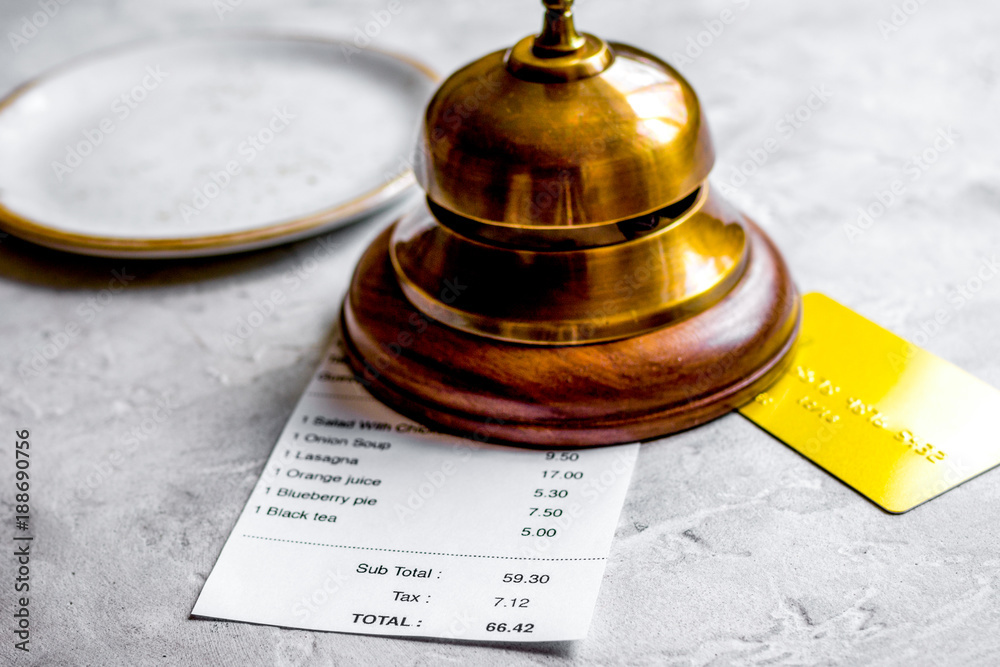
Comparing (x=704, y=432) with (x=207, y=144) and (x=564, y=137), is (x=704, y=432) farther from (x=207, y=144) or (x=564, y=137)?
(x=207, y=144)

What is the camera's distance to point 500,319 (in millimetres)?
484

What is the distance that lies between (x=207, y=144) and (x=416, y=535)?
494mm

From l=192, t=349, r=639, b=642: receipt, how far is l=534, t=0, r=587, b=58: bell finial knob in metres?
0.21

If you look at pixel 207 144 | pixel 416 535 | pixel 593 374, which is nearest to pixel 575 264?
pixel 593 374

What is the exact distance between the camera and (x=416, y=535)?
448mm

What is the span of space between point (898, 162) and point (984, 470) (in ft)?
1.19

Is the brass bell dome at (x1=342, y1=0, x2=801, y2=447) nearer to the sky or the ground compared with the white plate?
nearer to the sky

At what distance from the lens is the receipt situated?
0.41 meters

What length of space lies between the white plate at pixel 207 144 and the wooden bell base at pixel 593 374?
209 millimetres

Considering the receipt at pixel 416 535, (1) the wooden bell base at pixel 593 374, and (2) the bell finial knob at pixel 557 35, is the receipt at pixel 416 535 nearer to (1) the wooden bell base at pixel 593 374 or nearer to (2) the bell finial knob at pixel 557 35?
(1) the wooden bell base at pixel 593 374

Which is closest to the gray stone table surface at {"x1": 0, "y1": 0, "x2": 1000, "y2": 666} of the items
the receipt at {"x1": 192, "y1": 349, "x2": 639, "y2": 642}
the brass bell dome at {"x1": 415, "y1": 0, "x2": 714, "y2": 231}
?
the receipt at {"x1": 192, "y1": 349, "x2": 639, "y2": 642}

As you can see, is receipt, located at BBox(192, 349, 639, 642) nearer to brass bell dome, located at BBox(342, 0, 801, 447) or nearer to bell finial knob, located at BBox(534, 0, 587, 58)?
brass bell dome, located at BBox(342, 0, 801, 447)

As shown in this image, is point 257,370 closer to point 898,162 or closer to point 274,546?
point 274,546

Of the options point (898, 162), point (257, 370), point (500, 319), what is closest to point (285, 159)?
point (257, 370)
